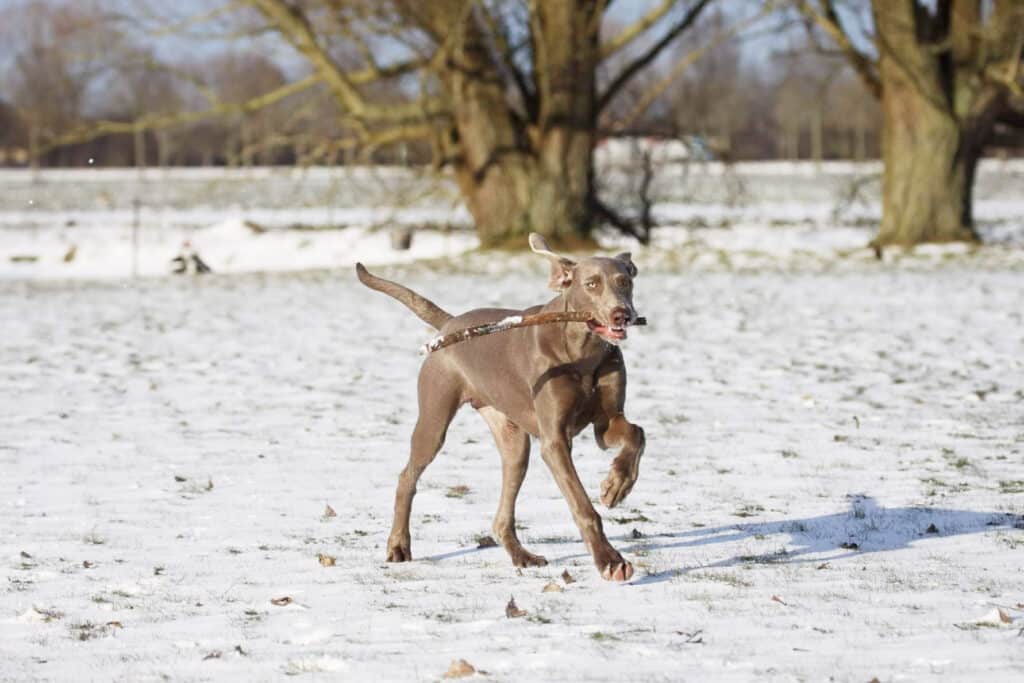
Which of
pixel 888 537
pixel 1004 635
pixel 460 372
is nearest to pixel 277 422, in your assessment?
pixel 460 372

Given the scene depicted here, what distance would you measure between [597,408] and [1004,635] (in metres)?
1.68

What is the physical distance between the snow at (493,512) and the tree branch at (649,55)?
34.3ft

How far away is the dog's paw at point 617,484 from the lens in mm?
5641

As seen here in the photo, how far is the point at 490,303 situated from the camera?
17297 millimetres

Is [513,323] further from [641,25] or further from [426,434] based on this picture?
[641,25]

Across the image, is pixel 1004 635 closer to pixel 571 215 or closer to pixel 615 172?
pixel 571 215

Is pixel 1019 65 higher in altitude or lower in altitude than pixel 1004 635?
higher

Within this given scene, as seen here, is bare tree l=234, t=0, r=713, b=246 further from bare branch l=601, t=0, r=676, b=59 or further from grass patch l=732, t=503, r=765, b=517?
grass patch l=732, t=503, r=765, b=517

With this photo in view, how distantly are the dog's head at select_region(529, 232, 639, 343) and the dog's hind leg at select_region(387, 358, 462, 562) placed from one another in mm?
686

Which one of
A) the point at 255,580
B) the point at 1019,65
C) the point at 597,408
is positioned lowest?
the point at 255,580

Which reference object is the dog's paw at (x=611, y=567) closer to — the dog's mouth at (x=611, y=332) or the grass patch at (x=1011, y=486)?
the dog's mouth at (x=611, y=332)

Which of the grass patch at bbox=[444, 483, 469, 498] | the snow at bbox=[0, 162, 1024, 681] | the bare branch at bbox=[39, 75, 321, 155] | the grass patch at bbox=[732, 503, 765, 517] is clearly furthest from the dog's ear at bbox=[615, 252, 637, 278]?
the bare branch at bbox=[39, 75, 321, 155]

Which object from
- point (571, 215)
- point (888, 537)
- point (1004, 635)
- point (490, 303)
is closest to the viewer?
point (1004, 635)

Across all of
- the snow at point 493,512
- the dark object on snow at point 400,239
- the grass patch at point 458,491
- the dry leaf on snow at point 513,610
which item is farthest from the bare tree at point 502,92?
the dry leaf on snow at point 513,610
